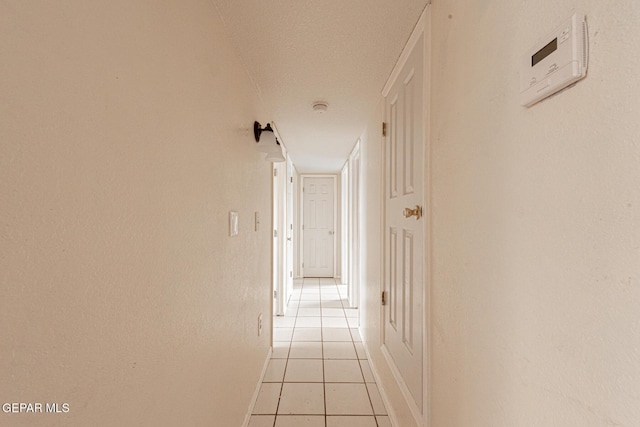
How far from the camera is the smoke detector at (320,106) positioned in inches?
99.0

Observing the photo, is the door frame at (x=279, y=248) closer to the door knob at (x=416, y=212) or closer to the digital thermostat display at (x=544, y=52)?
the door knob at (x=416, y=212)

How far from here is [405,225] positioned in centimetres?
175

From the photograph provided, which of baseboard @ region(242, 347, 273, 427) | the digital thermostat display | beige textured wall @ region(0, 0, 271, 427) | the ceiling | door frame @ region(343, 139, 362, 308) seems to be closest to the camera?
beige textured wall @ region(0, 0, 271, 427)

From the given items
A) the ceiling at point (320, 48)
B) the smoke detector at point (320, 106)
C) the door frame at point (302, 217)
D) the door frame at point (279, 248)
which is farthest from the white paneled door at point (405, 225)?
the door frame at point (302, 217)

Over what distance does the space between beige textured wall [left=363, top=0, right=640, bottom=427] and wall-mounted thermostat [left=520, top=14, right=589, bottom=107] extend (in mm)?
17

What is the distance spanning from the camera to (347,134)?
343 centimetres

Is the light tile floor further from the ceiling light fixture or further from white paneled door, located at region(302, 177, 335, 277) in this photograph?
white paneled door, located at region(302, 177, 335, 277)

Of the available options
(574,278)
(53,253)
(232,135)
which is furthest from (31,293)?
(232,135)

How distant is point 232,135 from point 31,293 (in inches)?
49.1

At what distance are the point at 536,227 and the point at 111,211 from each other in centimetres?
89

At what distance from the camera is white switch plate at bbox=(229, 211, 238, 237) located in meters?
1.59

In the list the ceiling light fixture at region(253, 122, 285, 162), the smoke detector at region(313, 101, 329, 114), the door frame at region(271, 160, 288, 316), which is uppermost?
the smoke detector at region(313, 101, 329, 114)

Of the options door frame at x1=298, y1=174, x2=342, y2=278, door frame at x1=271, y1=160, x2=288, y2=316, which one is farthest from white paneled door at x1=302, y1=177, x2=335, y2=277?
door frame at x1=271, y1=160, x2=288, y2=316

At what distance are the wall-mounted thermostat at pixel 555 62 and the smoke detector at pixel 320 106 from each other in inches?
75.4
